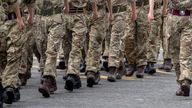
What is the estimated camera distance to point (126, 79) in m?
11.4

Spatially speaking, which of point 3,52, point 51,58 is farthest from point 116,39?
point 3,52

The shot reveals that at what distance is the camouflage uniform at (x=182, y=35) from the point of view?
9.00m

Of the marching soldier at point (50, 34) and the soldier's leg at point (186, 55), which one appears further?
the marching soldier at point (50, 34)

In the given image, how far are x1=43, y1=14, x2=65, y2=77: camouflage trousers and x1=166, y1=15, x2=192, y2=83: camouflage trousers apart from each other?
1.49 metres

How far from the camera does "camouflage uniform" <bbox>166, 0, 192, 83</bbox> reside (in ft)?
29.5

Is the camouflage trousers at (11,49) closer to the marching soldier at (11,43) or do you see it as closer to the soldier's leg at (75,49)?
the marching soldier at (11,43)

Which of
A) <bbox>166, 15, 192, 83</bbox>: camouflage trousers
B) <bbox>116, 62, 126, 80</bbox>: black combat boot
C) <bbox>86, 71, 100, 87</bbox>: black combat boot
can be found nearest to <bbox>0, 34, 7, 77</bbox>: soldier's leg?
<bbox>86, 71, 100, 87</bbox>: black combat boot

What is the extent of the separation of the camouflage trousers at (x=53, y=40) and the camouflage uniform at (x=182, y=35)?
1486 mm

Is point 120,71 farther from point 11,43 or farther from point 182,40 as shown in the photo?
point 11,43

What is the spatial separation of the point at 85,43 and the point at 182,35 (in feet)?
7.56

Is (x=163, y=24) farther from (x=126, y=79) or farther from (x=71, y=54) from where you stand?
(x=71, y=54)

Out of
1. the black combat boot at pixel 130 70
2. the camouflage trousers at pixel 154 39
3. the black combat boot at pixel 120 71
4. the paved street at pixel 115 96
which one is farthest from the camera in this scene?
the camouflage trousers at pixel 154 39

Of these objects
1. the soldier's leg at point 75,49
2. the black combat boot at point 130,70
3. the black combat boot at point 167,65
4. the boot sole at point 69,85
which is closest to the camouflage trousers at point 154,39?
the black combat boot at point 167,65

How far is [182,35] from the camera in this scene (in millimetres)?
9094
